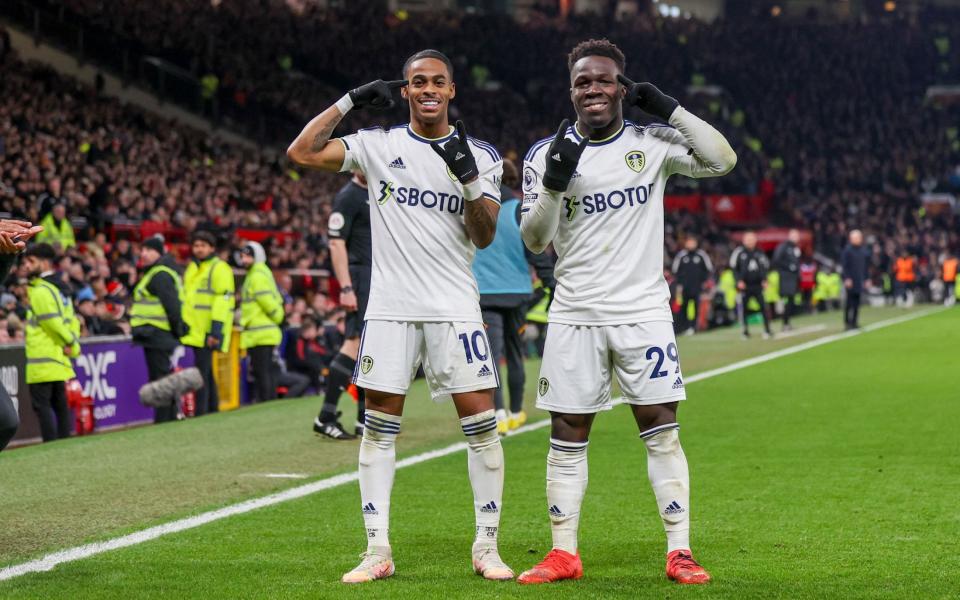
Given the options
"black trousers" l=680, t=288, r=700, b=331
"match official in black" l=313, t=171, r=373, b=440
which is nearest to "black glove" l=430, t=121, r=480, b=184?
"match official in black" l=313, t=171, r=373, b=440

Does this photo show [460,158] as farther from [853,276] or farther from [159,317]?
[853,276]

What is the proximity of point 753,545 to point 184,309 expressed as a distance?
926cm

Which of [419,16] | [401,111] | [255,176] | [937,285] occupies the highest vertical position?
[419,16]

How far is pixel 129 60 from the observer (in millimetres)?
34156

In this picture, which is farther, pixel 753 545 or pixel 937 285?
pixel 937 285

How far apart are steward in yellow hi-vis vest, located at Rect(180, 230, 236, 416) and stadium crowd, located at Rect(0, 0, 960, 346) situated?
368 mm

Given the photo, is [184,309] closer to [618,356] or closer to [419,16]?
[618,356]

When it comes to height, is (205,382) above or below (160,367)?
below

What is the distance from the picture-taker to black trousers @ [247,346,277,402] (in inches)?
580

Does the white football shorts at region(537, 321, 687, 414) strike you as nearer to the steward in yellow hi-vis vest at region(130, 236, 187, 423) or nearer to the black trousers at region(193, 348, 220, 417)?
the steward in yellow hi-vis vest at region(130, 236, 187, 423)

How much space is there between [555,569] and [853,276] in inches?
845

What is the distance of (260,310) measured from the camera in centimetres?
1434

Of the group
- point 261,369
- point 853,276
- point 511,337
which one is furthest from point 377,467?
point 853,276

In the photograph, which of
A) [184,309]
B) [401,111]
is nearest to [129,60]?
[401,111]
